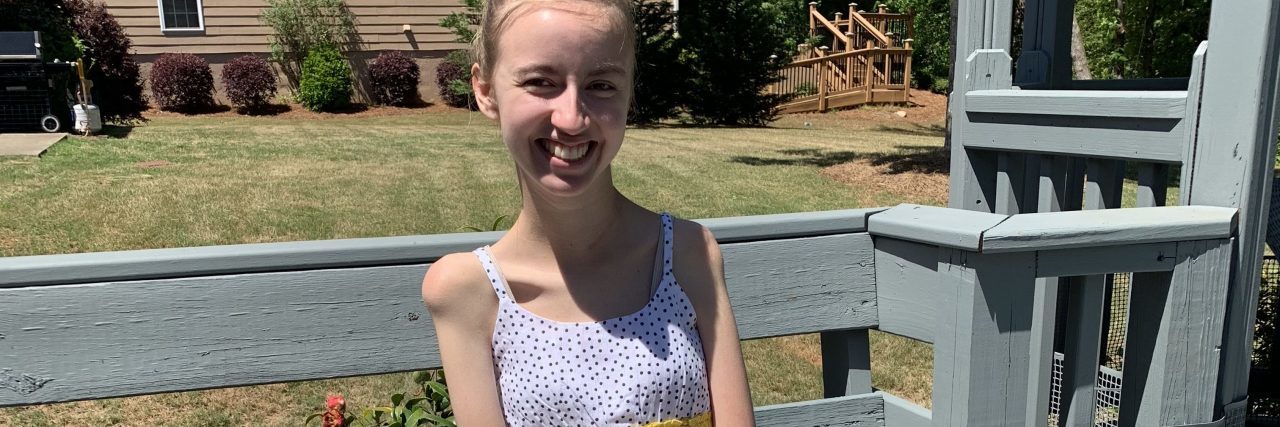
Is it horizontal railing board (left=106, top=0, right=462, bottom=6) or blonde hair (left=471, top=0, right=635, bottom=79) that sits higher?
horizontal railing board (left=106, top=0, right=462, bottom=6)

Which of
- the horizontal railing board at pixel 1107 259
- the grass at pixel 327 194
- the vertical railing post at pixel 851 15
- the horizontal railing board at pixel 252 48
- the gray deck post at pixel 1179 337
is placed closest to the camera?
the horizontal railing board at pixel 1107 259

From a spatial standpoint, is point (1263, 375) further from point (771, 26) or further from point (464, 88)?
point (771, 26)

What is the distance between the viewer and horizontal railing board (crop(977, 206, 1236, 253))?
169 cm

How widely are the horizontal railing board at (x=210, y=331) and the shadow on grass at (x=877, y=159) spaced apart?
29.0ft

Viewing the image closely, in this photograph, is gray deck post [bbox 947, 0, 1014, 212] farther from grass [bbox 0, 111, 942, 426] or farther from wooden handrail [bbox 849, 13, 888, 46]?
wooden handrail [bbox 849, 13, 888, 46]

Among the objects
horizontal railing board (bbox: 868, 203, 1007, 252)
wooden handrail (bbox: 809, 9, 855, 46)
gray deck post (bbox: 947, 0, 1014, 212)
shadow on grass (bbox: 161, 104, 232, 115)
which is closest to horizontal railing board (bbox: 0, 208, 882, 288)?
horizontal railing board (bbox: 868, 203, 1007, 252)

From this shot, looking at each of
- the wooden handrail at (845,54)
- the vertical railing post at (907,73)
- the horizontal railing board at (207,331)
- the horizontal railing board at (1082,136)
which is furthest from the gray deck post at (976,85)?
the vertical railing post at (907,73)

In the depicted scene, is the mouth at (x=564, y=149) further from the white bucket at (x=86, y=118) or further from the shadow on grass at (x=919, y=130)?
the shadow on grass at (x=919, y=130)

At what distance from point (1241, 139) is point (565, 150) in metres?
1.61

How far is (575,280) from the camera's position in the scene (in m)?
1.62

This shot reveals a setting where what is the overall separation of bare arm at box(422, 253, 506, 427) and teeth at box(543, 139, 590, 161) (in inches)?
9.3

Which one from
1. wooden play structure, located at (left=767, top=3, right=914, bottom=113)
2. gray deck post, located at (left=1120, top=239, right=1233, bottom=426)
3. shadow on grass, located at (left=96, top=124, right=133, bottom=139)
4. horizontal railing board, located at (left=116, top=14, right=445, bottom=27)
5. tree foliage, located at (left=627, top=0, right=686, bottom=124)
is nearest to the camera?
gray deck post, located at (left=1120, top=239, right=1233, bottom=426)

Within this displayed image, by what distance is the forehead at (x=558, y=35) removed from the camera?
1449 mm

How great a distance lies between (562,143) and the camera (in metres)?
1.48
